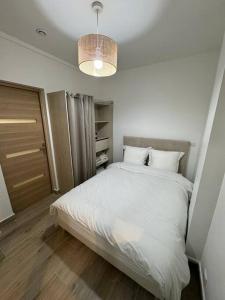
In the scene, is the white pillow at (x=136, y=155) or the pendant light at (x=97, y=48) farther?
the white pillow at (x=136, y=155)

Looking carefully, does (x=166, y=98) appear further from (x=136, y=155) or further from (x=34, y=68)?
(x=34, y=68)

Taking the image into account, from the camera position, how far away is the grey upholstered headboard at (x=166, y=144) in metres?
2.38

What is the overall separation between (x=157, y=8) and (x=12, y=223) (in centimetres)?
319

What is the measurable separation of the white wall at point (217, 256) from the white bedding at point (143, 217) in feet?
0.59

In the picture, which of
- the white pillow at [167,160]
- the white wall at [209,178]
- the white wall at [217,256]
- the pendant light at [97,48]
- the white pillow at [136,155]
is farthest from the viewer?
the white pillow at [136,155]

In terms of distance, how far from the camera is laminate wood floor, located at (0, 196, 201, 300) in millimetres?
1171

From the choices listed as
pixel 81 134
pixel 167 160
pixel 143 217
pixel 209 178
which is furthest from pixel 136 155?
pixel 209 178

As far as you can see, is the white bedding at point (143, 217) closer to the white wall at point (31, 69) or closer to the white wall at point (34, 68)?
the white wall at point (31, 69)

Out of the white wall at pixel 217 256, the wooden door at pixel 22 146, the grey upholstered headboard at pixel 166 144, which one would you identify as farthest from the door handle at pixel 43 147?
the white wall at pixel 217 256

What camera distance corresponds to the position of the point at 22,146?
2121mm

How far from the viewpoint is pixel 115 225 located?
1.21 meters

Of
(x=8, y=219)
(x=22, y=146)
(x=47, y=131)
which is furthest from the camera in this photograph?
(x=47, y=131)

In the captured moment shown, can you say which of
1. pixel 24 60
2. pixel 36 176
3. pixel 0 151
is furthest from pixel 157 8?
pixel 36 176

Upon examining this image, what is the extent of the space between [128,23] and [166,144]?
1884 millimetres
